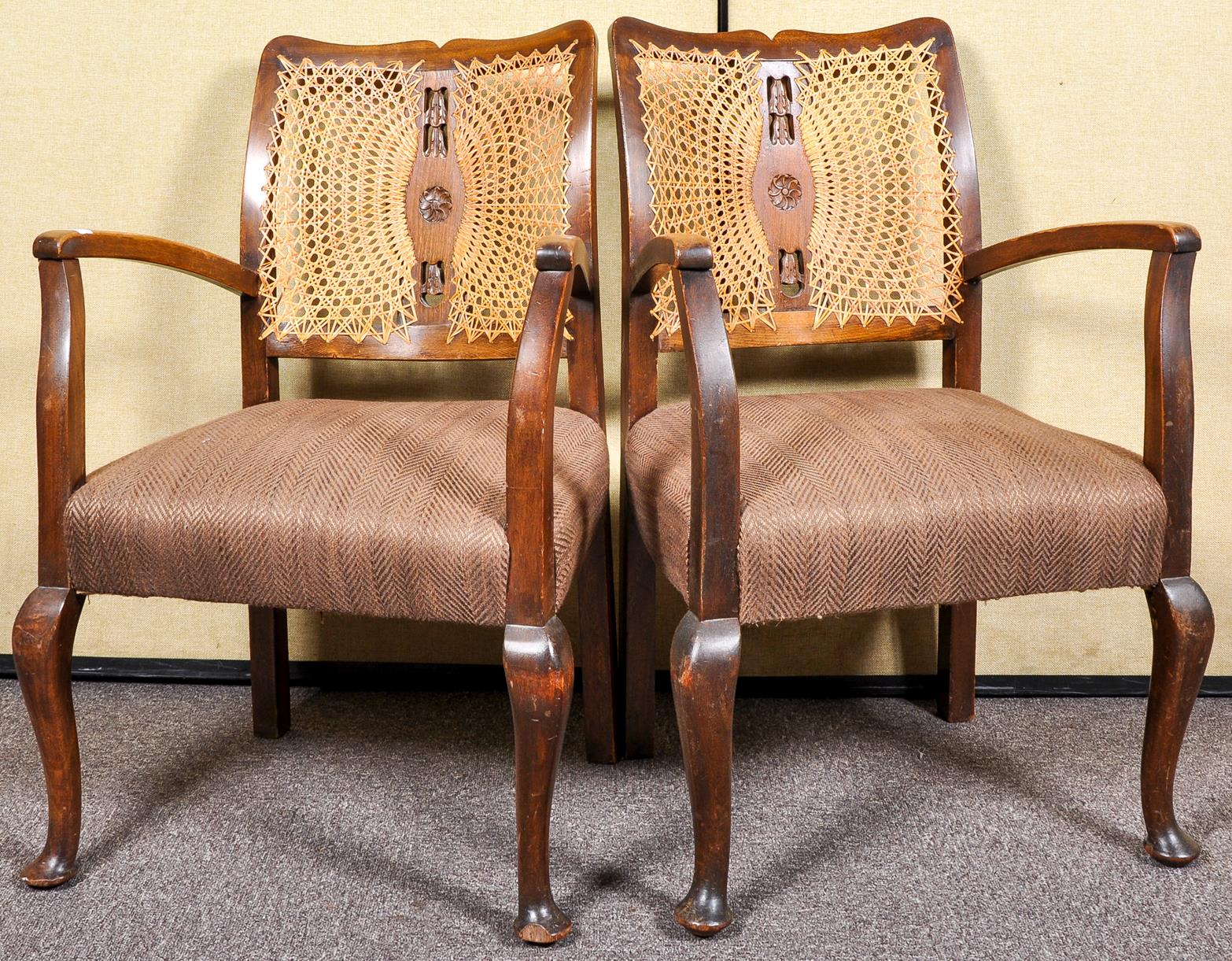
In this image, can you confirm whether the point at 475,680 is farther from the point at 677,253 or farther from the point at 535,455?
the point at 677,253

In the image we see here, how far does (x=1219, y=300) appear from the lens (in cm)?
152

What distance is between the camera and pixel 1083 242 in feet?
3.75

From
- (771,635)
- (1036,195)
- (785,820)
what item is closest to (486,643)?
(771,635)

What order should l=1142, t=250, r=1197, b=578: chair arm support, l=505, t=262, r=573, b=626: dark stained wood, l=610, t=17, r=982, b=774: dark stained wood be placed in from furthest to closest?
l=610, t=17, r=982, b=774: dark stained wood < l=1142, t=250, r=1197, b=578: chair arm support < l=505, t=262, r=573, b=626: dark stained wood

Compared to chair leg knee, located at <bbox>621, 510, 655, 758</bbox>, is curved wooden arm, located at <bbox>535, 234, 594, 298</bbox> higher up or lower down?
higher up

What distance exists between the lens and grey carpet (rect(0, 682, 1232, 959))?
1011 mm

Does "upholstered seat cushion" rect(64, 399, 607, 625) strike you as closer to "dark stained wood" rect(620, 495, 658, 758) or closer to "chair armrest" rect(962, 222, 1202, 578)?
"dark stained wood" rect(620, 495, 658, 758)

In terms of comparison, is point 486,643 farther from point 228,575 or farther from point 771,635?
point 228,575

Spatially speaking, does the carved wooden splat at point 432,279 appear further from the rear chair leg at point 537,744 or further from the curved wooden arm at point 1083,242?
the curved wooden arm at point 1083,242

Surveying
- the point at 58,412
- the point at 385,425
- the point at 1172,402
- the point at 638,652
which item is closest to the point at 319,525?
the point at 385,425

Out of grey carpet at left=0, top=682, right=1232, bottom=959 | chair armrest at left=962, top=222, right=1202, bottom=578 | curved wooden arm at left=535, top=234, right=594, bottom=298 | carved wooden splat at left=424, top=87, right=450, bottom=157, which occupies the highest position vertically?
carved wooden splat at left=424, top=87, right=450, bottom=157

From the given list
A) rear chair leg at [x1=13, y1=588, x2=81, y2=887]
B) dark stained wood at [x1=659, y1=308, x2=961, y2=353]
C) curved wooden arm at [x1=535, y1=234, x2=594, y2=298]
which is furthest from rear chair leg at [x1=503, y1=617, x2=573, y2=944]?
dark stained wood at [x1=659, y1=308, x2=961, y2=353]

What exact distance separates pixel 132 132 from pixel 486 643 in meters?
0.94

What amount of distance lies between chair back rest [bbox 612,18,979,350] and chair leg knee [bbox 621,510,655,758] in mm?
335
